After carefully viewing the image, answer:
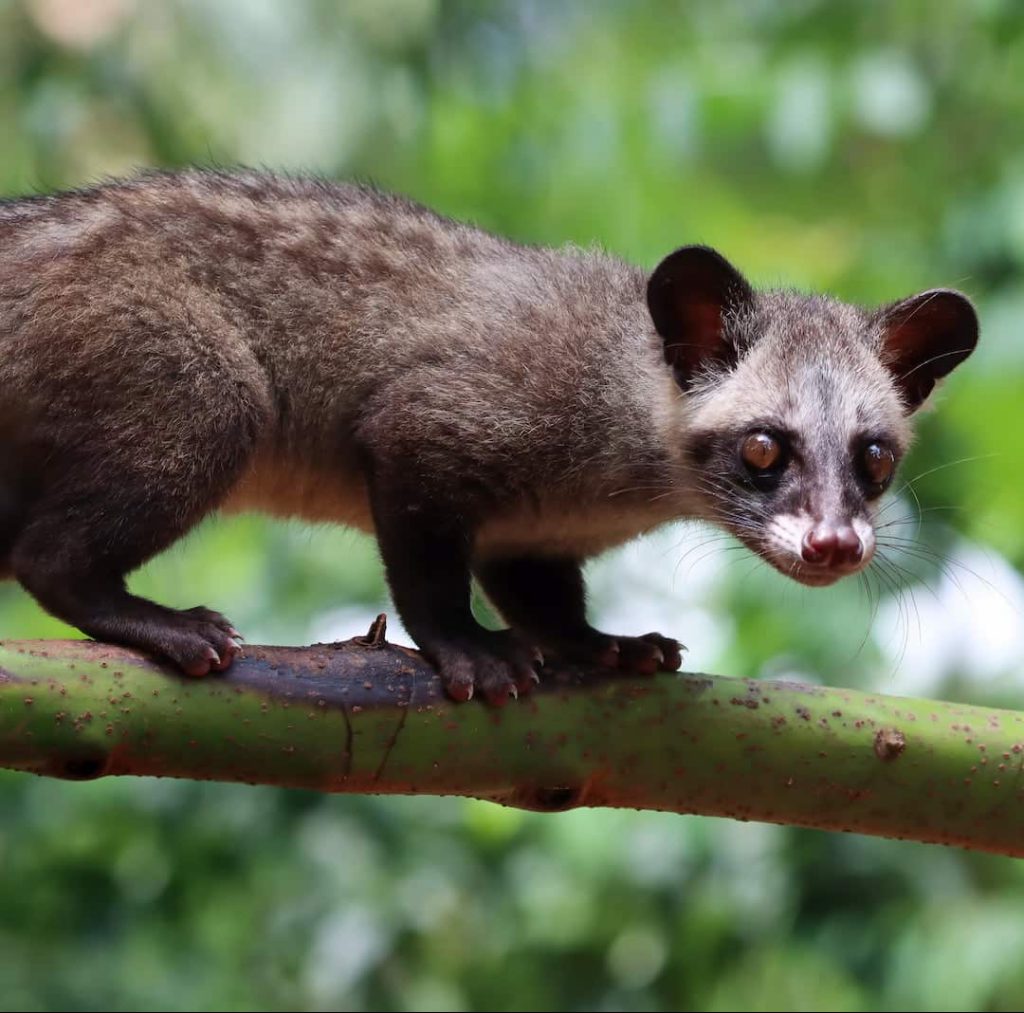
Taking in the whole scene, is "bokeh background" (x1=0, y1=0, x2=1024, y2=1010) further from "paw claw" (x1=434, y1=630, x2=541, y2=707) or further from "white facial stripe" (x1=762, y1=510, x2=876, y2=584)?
"paw claw" (x1=434, y1=630, x2=541, y2=707)

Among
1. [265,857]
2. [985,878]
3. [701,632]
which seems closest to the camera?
[265,857]

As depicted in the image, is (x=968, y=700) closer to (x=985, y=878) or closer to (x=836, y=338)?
(x=985, y=878)

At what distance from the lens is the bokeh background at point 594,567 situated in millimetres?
6629

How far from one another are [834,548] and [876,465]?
63cm

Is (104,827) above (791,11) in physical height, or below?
below

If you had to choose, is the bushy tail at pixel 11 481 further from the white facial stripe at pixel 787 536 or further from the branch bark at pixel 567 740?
the white facial stripe at pixel 787 536

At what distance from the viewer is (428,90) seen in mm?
7551

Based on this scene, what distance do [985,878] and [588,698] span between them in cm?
386

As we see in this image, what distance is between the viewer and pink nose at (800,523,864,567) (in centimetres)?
423

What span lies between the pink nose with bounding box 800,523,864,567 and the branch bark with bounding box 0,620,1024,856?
0.36 meters

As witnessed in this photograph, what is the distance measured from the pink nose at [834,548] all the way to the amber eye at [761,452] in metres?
0.47

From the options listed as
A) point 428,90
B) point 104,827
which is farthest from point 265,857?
point 428,90

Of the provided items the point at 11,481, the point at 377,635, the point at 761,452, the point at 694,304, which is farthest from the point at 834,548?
the point at 11,481

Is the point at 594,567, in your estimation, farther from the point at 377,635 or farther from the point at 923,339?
the point at 377,635
